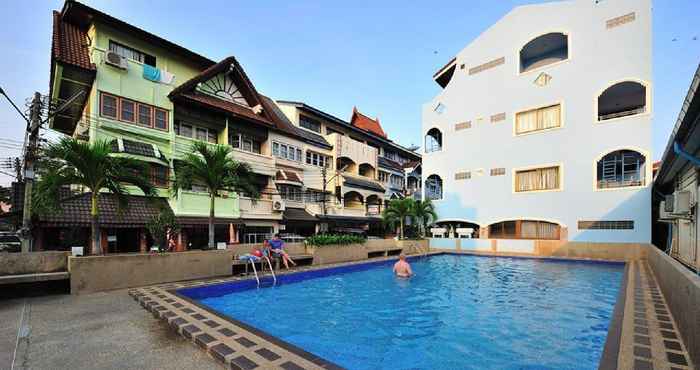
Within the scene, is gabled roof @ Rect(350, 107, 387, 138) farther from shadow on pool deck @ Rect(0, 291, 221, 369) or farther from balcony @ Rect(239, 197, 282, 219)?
shadow on pool deck @ Rect(0, 291, 221, 369)

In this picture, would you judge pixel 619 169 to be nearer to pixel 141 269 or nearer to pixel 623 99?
pixel 623 99

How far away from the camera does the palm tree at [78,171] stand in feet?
25.8

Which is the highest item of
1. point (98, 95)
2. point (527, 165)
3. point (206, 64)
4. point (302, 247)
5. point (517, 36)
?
point (517, 36)

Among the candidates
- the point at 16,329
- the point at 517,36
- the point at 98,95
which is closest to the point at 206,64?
the point at 98,95

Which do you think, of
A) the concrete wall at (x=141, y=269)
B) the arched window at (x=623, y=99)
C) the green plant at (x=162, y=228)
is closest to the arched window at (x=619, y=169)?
the arched window at (x=623, y=99)

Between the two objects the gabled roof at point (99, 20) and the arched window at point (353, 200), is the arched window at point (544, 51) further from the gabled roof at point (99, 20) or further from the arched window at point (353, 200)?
the gabled roof at point (99, 20)

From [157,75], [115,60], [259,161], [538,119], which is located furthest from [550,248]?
[115,60]

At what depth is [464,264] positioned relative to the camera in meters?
17.6

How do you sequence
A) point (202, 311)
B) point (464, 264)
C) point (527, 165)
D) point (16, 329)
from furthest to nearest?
point (527, 165) < point (464, 264) < point (202, 311) < point (16, 329)

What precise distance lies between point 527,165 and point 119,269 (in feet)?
75.2

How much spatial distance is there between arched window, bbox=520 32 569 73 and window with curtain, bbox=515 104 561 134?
3644mm

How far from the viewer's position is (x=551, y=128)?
20.8m

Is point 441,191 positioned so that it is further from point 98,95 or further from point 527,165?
point 98,95

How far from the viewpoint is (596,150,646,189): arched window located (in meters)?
18.3
